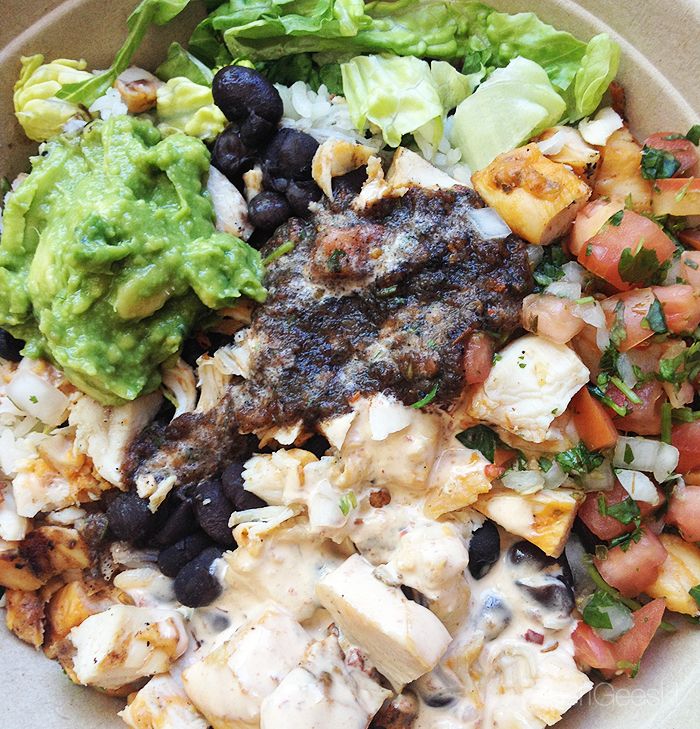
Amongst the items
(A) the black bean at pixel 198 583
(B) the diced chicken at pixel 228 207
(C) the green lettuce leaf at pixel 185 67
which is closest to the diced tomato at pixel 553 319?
(B) the diced chicken at pixel 228 207

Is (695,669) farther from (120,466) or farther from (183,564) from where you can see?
(120,466)

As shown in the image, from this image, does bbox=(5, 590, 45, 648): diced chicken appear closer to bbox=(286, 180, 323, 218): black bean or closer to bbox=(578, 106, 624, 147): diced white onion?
bbox=(286, 180, 323, 218): black bean

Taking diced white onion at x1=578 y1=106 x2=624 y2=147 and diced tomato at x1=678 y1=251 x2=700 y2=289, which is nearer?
diced tomato at x1=678 y1=251 x2=700 y2=289

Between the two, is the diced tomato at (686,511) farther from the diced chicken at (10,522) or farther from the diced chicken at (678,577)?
the diced chicken at (10,522)

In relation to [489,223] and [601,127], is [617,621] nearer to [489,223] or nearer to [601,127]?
[489,223]

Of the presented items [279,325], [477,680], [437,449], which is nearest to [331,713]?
[477,680]

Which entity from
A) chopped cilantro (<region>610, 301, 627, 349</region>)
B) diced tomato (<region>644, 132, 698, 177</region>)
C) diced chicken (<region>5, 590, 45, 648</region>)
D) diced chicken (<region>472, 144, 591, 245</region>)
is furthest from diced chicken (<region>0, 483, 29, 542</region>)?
diced tomato (<region>644, 132, 698, 177</region>)
